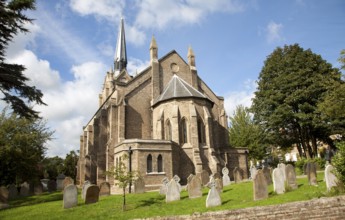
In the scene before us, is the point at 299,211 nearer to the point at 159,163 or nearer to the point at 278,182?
the point at 278,182

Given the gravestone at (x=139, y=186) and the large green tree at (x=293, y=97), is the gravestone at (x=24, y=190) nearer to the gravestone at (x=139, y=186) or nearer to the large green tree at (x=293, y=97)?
the gravestone at (x=139, y=186)

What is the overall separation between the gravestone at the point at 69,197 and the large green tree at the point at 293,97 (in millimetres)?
21751

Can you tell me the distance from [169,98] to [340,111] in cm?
1441

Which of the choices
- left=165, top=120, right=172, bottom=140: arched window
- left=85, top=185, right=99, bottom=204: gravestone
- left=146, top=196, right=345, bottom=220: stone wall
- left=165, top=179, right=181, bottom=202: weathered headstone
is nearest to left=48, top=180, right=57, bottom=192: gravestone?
left=165, top=120, right=172, bottom=140: arched window

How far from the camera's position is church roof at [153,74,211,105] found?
26508 mm

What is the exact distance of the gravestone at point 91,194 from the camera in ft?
47.9

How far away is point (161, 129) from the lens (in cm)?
2580

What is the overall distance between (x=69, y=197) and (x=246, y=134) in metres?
26.6

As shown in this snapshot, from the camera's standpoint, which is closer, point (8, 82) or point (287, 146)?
point (8, 82)

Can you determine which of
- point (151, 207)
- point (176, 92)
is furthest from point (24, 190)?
point (176, 92)

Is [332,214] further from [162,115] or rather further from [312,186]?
[162,115]

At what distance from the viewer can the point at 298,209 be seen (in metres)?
8.52

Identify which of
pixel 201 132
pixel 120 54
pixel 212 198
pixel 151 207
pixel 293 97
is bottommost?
pixel 151 207

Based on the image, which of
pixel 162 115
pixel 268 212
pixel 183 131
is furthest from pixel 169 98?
pixel 268 212
